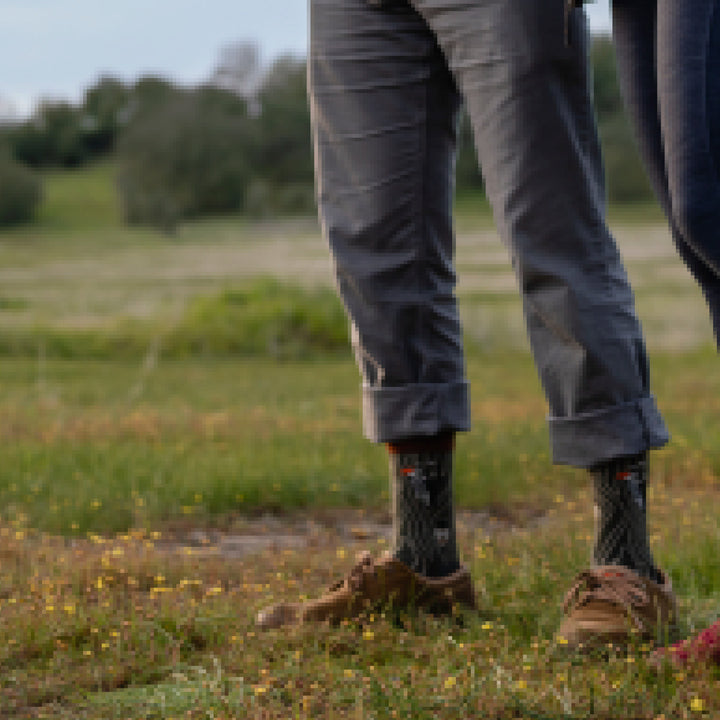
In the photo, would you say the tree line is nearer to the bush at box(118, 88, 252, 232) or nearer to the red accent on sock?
the bush at box(118, 88, 252, 232)

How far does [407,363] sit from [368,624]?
592 millimetres

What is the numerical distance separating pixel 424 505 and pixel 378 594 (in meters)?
0.23

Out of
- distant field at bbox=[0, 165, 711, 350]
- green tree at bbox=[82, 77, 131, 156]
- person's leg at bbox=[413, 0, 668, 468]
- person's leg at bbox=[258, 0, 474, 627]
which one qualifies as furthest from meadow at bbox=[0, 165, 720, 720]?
green tree at bbox=[82, 77, 131, 156]

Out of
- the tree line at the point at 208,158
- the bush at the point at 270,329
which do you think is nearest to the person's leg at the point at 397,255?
the bush at the point at 270,329

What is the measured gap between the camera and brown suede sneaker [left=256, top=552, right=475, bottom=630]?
2277 millimetres

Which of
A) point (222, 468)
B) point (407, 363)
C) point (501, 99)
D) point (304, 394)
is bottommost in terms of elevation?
point (304, 394)

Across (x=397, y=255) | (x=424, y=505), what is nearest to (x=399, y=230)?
(x=397, y=255)

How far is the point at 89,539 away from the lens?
3.37 meters

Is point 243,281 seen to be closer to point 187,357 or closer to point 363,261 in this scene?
point 187,357

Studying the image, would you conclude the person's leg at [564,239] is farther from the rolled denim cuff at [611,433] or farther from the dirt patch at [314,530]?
the dirt patch at [314,530]

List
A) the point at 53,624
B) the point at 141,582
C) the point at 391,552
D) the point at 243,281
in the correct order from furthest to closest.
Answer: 1. the point at 243,281
2. the point at 141,582
3. the point at 391,552
4. the point at 53,624

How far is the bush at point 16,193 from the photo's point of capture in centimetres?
3231

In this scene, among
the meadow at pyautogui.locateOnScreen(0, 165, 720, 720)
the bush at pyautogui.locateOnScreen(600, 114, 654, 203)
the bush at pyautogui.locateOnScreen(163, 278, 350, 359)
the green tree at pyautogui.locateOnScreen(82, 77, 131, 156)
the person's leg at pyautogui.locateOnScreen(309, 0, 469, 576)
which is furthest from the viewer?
the green tree at pyautogui.locateOnScreen(82, 77, 131, 156)

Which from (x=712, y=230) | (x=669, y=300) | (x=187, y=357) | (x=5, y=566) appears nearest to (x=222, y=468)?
(x=5, y=566)
